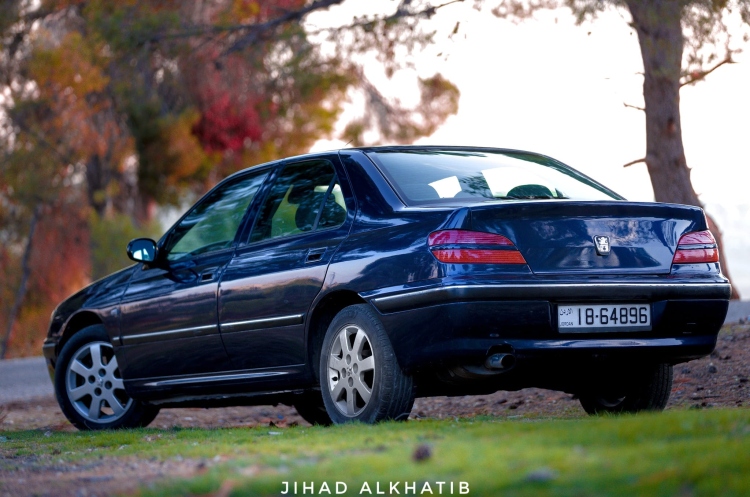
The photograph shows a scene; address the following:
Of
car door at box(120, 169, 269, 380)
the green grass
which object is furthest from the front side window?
the green grass

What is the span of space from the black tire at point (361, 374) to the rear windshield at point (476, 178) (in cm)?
71

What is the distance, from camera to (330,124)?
102ft

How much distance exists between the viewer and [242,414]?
34.0 ft

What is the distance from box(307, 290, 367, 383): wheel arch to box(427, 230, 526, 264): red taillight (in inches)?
33.5

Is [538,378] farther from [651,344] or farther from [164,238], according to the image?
[164,238]

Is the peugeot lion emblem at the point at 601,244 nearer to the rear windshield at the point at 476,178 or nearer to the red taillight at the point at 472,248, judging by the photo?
the red taillight at the point at 472,248

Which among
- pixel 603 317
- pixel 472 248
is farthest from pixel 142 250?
pixel 603 317

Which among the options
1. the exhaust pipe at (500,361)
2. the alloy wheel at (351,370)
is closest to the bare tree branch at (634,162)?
the alloy wheel at (351,370)

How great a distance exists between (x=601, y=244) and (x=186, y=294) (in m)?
2.80

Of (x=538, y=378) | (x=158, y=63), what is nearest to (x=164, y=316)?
(x=538, y=378)

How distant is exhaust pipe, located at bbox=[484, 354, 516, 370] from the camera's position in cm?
555

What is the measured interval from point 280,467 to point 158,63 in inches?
604

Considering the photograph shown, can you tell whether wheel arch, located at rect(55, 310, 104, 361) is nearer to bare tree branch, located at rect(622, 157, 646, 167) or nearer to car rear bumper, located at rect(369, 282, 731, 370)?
car rear bumper, located at rect(369, 282, 731, 370)

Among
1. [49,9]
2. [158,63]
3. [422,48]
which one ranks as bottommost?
[422,48]
